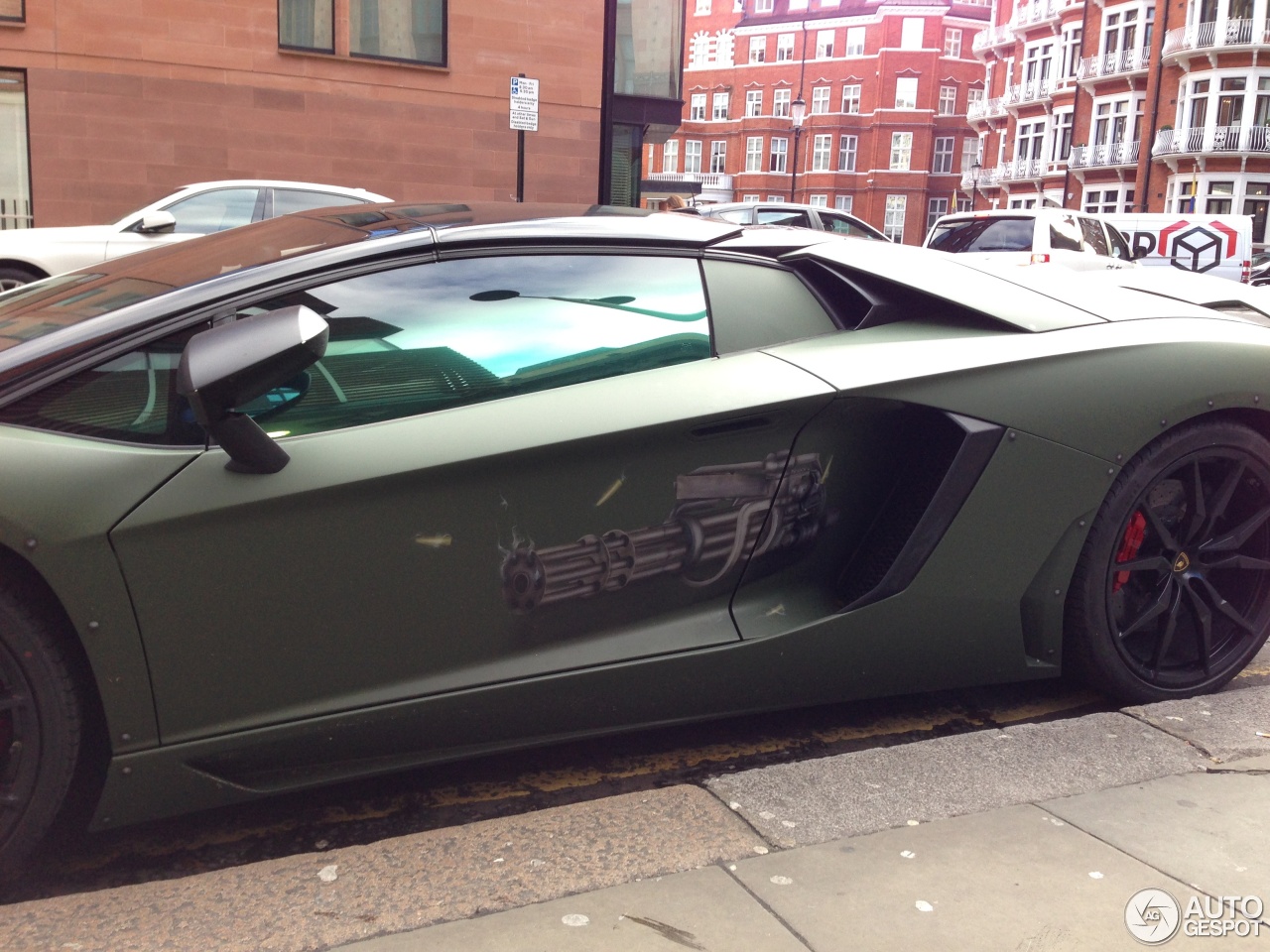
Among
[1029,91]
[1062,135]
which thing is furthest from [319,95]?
[1029,91]

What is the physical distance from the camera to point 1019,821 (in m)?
2.27

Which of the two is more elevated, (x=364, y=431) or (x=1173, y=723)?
(x=364, y=431)

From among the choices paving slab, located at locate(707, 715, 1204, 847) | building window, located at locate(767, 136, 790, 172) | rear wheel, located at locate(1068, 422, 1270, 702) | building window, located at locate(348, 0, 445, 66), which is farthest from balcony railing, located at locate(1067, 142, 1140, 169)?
paving slab, located at locate(707, 715, 1204, 847)

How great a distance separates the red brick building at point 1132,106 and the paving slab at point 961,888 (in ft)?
154

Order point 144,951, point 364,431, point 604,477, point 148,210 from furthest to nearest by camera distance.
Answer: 1. point 148,210
2. point 604,477
3. point 364,431
4. point 144,951

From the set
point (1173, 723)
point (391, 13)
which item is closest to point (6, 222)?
point (391, 13)

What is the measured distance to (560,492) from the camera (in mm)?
2359

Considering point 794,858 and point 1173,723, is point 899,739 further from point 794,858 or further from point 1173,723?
point 794,858

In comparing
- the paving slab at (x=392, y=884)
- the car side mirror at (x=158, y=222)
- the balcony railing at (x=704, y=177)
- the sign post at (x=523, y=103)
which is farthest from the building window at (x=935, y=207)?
the paving slab at (x=392, y=884)

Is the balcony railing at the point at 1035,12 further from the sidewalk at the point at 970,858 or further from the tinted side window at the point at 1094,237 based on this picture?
the sidewalk at the point at 970,858

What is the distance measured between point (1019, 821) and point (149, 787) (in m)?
1.64

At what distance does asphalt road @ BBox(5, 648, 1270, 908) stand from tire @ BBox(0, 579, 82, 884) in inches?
7.3

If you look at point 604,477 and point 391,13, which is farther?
point 391,13

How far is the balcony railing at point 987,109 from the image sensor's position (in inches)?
2517
